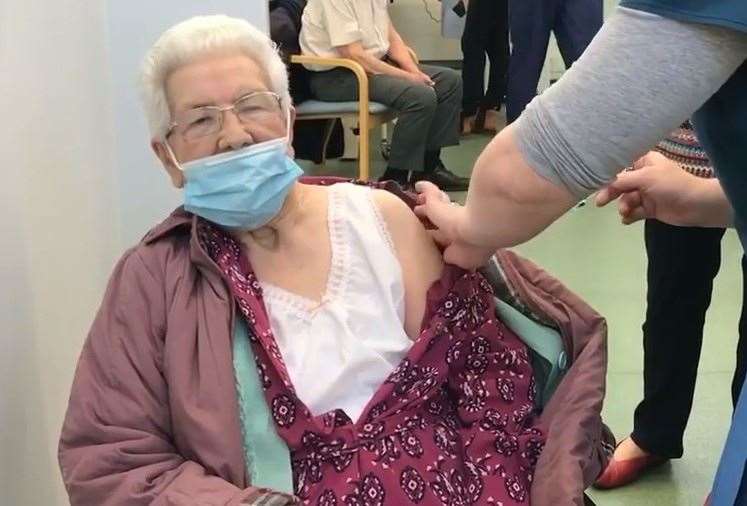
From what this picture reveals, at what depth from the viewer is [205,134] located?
1540 millimetres

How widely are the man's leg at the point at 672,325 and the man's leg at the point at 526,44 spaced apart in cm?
128

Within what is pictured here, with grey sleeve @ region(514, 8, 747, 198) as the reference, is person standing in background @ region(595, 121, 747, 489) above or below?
below

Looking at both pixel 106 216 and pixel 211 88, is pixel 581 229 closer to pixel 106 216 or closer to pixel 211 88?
pixel 106 216

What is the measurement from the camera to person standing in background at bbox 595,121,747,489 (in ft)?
7.10

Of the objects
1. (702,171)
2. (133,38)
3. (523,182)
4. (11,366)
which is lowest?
(11,366)

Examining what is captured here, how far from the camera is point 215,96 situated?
4.99ft

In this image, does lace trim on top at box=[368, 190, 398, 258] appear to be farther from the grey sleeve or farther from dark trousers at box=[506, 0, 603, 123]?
dark trousers at box=[506, 0, 603, 123]

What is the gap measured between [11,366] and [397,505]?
67 cm

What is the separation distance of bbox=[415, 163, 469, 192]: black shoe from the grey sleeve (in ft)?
13.4

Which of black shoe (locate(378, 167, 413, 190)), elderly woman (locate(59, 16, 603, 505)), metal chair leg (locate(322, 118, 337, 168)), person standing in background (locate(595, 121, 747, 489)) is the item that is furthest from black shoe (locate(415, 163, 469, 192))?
elderly woman (locate(59, 16, 603, 505))

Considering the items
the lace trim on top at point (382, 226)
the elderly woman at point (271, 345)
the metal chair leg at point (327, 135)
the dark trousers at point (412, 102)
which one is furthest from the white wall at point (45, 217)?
the metal chair leg at point (327, 135)

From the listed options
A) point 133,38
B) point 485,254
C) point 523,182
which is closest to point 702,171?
point 485,254

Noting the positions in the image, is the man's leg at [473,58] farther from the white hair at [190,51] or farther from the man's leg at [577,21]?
the white hair at [190,51]

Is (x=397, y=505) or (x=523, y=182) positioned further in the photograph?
(x=397, y=505)
